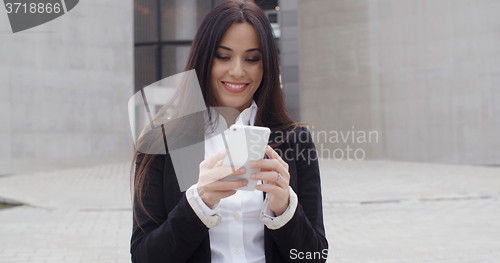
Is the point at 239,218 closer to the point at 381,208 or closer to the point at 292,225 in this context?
the point at 292,225

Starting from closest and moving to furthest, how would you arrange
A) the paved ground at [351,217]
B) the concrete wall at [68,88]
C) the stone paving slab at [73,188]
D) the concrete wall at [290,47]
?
the paved ground at [351,217], the stone paving slab at [73,188], the concrete wall at [68,88], the concrete wall at [290,47]

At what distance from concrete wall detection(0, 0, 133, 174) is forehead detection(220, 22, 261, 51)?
1430 cm

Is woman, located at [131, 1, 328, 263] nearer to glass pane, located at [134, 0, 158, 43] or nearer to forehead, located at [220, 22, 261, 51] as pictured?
forehead, located at [220, 22, 261, 51]

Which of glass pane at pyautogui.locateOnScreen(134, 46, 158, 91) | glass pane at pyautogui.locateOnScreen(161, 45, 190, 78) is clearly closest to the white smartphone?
glass pane at pyautogui.locateOnScreen(161, 45, 190, 78)

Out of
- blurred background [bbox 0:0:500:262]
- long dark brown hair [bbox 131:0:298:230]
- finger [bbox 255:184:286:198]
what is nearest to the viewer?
finger [bbox 255:184:286:198]

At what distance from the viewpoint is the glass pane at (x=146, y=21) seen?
62.2 ft

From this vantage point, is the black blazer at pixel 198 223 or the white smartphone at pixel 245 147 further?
the black blazer at pixel 198 223

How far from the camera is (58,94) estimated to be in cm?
1573

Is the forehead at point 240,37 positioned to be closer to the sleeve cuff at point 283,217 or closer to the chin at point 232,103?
the chin at point 232,103

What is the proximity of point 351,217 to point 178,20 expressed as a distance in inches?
Answer: 558

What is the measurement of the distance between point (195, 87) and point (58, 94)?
50.5 ft

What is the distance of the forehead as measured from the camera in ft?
5.45

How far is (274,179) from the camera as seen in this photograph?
1.35m

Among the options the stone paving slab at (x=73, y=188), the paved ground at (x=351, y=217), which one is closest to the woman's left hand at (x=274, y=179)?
the paved ground at (x=351, y=217)
